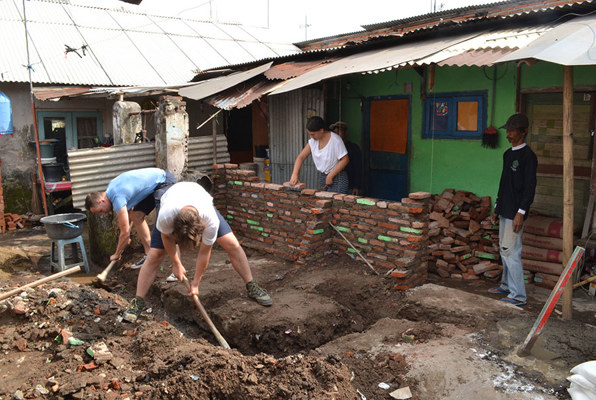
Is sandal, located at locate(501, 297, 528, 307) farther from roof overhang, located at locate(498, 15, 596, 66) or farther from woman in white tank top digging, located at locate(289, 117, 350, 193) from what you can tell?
woman in white tank top digging, located at locate(289, 117, 350, 193)

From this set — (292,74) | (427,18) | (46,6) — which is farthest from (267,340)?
(46,6)

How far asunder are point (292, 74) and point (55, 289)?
4.49 metres

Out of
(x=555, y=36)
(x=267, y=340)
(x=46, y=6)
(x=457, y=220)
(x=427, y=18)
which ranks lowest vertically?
(x=267, y=340)

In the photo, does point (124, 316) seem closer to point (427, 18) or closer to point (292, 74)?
point (292, 74)

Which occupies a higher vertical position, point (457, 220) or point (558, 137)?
point (558, 137)

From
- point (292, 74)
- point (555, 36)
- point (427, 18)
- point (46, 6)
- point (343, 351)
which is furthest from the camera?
point (46, 6)

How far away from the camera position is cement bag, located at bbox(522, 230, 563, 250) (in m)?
5.54

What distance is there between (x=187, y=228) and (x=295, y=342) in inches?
64.0

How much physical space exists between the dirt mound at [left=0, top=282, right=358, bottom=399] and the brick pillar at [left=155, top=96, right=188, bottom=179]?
2816mm

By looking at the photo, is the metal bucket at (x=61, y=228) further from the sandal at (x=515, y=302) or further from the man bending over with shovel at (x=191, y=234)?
the sandal at (x=515, y=302)

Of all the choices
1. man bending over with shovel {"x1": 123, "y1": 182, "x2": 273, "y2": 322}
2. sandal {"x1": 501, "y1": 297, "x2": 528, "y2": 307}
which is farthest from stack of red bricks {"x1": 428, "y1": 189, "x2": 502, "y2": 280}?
man bending over with shovel {"x1": 123, "y1": 182, "x2": 273, "y2": 322}

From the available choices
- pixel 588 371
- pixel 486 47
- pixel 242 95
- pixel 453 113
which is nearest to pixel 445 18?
pixel 453 113

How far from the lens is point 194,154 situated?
25.3 feet

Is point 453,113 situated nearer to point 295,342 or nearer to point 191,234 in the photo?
point 295,342
